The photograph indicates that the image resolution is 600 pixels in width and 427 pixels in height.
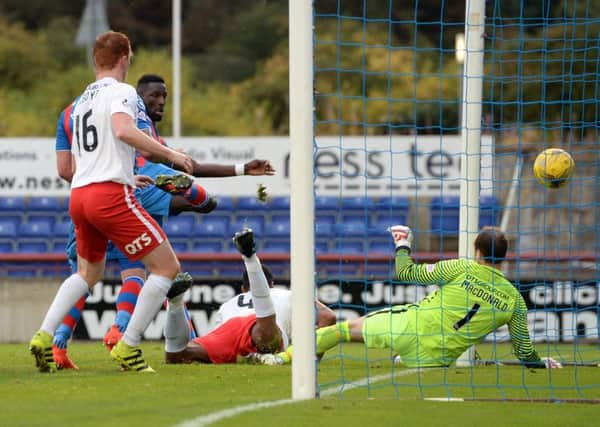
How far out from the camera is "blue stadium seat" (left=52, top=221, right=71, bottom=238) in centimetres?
1910

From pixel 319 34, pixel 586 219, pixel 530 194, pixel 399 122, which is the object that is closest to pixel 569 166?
→ pixel 530 194

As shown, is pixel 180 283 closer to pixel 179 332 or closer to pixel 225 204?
pixel 179 332

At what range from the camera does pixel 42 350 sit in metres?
7.02

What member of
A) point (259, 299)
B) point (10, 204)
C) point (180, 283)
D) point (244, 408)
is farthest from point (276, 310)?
point (10, 204)

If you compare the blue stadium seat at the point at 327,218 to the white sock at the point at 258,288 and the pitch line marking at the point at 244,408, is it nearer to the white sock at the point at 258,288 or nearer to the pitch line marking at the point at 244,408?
the white sock at the point at 258,288

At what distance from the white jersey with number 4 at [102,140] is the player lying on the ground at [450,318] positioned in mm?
A: 1820

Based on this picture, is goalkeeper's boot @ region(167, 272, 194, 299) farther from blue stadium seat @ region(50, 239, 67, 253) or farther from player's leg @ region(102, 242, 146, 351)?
blue stadium seat @ region(50, 239, 67, 253)

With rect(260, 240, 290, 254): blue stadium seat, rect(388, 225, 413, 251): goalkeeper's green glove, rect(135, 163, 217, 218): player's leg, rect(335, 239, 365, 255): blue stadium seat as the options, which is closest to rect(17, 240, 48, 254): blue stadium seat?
rect(260, 240, 290, 254): blue stadium seat

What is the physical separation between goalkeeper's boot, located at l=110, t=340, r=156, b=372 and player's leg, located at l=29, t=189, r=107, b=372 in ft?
1.22

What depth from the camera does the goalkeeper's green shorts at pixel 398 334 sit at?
25.2ft

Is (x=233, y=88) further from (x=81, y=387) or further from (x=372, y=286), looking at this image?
(x=81, y=387)

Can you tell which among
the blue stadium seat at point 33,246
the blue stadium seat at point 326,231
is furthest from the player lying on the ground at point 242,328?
the blue stadium seat at point 33,246

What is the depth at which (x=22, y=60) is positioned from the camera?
35.9 meters

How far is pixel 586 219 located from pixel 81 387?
17.7 metres
